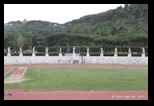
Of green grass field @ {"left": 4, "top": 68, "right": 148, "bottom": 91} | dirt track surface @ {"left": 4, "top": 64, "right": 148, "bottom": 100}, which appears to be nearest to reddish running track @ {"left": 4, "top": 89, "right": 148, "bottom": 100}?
dirt track surface @ {"left": 4, "top": 64, "right": 148, "bottom": 100}

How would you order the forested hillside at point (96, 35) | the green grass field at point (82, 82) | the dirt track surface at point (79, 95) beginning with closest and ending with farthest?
the dirt track surface at point (79, 95)
the green grass field at point (82, 82)
the forested hillside at point (96, 35)

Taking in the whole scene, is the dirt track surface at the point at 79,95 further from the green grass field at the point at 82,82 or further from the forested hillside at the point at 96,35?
the forested hillside at the point at 96,35

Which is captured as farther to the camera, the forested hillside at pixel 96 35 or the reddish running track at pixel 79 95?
the forested hillside at pixel 96 35

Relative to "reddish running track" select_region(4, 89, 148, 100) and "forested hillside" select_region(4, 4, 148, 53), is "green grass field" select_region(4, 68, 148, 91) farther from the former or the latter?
"forested hillside" select_region(4, 4, 148, 53)

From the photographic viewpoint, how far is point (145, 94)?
42.0ft

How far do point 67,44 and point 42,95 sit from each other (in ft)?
195

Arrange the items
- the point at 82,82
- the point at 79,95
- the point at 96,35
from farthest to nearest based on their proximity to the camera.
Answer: the point at 96,35 < the point at 82,82 < the point at 79,95

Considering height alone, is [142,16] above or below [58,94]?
above

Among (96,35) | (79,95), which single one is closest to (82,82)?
(79,95)

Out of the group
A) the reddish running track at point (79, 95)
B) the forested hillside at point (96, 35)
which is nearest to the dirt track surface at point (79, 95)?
the reddish running track at point (79, 95)

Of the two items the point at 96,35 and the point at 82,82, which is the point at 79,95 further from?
the point at 96,35
